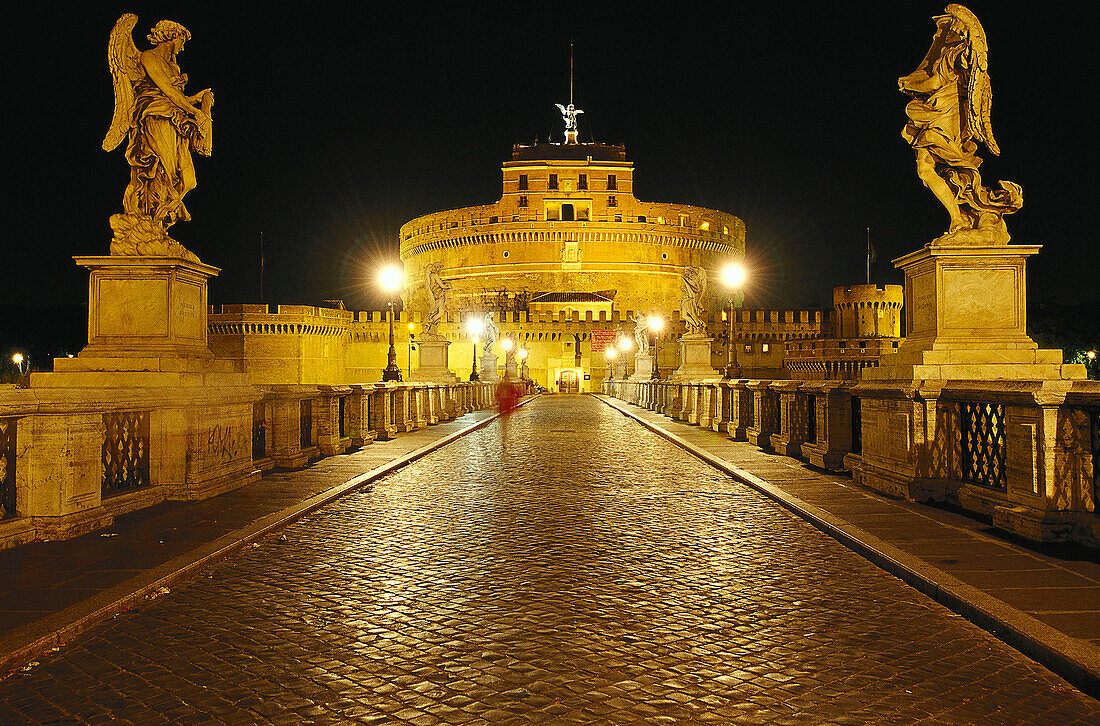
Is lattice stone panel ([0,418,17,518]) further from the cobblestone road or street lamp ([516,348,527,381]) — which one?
street lamp ([516,348,527,381])

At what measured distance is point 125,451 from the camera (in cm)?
740

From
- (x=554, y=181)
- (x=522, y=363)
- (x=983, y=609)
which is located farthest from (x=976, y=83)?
(x=554, y=181)

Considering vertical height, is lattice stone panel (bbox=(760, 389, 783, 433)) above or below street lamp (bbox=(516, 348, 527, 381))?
below

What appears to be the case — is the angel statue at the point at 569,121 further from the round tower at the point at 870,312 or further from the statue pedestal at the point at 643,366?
the statue pedestal at the point at 643,366

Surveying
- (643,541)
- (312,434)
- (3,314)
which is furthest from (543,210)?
(643,541)

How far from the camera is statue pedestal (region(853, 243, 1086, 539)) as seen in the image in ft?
24.2

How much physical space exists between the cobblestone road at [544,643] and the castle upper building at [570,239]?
266 ft

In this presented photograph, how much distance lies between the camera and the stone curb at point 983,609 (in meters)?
3.58

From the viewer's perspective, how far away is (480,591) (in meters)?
5.09

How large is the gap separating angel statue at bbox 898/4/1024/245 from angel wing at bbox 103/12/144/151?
7887 mm

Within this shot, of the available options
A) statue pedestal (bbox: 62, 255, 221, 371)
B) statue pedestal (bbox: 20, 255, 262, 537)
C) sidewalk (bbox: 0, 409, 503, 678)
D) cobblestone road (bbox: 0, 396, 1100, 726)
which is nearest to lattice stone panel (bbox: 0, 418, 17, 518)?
sidewalk (bbox: 0, 409, 503, 678)

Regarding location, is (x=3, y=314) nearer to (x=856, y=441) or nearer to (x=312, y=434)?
(x=312, y=434)

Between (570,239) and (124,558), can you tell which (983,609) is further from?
(570,239)

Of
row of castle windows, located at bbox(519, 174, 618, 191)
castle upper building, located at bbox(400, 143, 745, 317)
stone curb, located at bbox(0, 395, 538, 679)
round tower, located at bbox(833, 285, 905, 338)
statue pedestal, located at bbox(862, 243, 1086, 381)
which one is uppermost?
row of castle windows, located at bbox(519, 174, 618, 191)
